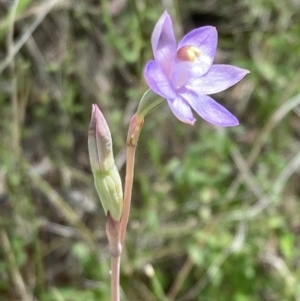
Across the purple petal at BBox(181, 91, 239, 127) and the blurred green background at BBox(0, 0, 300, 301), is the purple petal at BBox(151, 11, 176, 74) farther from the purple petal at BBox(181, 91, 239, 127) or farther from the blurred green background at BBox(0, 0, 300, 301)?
the blurred green background at BBox(0, 0, 300, 301)

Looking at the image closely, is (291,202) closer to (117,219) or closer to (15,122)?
(15,122)

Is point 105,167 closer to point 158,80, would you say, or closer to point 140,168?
point 158,80

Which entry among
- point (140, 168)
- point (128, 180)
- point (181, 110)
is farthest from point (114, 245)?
point (140, 168)

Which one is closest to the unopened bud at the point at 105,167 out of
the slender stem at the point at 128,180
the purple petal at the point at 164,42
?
the slender stem at the point at 128,180

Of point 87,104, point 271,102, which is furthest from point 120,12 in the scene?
point 271,102

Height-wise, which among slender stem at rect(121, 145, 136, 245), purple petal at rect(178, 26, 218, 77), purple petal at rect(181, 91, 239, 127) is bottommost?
slender stem at rect(121, 145, 136, 245)

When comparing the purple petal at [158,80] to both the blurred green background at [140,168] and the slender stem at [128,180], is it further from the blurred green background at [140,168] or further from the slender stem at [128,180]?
the blurred green background at [140,168]

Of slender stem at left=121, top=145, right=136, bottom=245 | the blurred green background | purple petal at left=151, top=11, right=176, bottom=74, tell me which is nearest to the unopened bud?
slender stem at left=121, top=145, right=136, bottom=245
